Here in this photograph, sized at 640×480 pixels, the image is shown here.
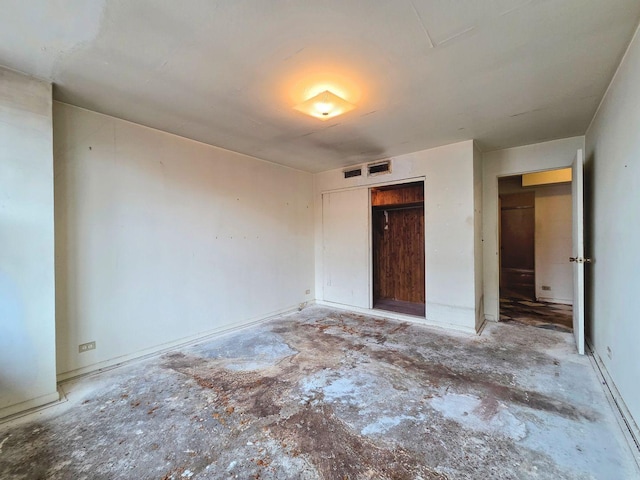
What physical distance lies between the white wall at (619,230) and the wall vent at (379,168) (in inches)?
98.2

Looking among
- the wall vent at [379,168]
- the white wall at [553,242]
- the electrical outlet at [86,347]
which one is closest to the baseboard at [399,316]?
the wall vent at [379,168]

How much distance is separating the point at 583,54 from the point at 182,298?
4.54 m

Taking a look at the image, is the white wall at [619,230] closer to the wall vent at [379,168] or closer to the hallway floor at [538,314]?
the hallway floor at [538,314]

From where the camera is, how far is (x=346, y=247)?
522cm

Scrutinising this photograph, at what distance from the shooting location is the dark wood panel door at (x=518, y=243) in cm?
627

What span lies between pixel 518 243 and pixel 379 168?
4.37 m


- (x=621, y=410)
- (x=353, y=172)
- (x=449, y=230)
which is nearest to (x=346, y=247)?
(x=353, y=172)

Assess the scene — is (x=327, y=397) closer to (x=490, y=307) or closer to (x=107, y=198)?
(x=107, y=198)

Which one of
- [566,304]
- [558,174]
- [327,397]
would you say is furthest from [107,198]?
[566,304]

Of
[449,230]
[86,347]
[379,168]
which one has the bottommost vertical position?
[86,347]

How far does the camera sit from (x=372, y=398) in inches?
89.4

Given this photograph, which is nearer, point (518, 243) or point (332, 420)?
point (332, 420)

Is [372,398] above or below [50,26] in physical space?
below

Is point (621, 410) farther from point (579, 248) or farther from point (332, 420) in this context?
point (332, 420)
